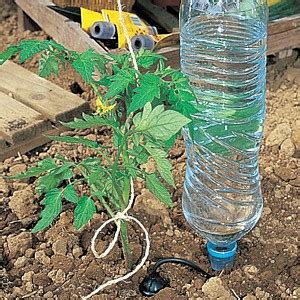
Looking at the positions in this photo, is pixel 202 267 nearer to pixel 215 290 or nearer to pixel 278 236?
pixel 215 290

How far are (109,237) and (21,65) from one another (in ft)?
4.43

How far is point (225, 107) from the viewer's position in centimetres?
205

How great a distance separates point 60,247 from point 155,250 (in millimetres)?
272

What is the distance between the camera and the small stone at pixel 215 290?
2010 mm

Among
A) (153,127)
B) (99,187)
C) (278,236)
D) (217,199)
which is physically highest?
(153,127)

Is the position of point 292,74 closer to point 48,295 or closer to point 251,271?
point 251,271

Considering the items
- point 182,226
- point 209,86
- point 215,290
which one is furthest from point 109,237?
point 209,86

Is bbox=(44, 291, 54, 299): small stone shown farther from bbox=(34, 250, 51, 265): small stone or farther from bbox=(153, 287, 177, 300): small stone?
bbox=(153, 287, 177, 300): small stone

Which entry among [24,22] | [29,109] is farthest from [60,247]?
[24,22]

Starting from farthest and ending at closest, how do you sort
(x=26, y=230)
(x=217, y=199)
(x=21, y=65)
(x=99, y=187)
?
(x=21, y=65)
(x=26, y=230)
(x=217, y=199)
(x=99, y=187)

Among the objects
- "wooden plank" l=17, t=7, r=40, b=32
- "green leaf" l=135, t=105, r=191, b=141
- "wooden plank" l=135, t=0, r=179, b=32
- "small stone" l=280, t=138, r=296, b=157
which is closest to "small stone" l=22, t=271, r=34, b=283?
"green leaf" l=135, t=105, r=191, b=141

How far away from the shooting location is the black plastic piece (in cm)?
203

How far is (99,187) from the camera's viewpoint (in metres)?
1.96

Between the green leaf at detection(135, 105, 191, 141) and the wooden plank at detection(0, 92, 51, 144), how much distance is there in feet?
3.78
